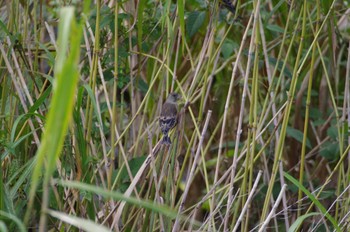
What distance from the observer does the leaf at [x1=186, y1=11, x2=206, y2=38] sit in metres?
2.67

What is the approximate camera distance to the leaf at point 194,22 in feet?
8.77

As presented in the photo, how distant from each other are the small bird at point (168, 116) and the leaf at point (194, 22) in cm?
35

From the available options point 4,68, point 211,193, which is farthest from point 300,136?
point 4,68

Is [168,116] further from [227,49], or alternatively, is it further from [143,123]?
[227,49]

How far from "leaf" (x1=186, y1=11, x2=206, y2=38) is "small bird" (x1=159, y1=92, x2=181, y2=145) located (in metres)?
0.35

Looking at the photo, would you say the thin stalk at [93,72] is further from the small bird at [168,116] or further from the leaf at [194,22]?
the leaf at [194,22]

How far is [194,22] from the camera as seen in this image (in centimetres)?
269

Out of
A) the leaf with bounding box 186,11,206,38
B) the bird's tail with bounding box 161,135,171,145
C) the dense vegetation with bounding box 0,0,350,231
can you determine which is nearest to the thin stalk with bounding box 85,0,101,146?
the dense vegetation with bounding box 0,0,350,231

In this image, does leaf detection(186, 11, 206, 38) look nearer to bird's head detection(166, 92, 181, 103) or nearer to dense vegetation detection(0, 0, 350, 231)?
dense vegetation detection(0, 0, 350, 231)

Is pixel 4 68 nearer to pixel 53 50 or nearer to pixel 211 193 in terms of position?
pixel 53 50

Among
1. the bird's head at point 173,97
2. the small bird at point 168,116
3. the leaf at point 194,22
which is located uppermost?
the leaf at point 194,22

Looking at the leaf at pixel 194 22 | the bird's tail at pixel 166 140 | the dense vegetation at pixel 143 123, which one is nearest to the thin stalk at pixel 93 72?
the dense vegetation at pixel 143 123

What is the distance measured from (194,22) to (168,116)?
19.7 inches

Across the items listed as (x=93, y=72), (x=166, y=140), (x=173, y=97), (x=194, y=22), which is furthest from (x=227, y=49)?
(x=93, y=72)
